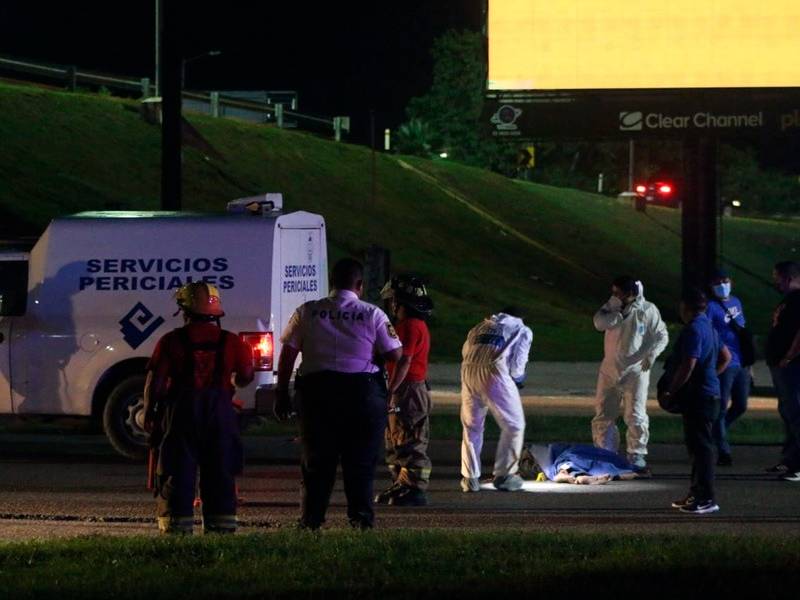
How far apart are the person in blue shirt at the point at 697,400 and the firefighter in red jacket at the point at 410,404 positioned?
1.72 m

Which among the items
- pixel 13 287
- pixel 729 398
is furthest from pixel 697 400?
pixel 13 287

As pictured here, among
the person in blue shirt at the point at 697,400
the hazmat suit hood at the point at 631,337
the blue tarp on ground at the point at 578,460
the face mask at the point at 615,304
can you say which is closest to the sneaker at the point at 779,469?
the blue tarp on ground at the point at 578,460

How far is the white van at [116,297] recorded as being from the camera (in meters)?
14.9

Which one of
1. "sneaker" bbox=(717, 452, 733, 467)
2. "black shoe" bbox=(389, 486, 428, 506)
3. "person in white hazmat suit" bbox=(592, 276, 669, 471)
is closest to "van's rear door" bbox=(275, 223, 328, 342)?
"person in white hazmat suit" bbox=(592, 276, 669, 471)

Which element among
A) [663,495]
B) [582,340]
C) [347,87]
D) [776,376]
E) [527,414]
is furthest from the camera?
[347,87]

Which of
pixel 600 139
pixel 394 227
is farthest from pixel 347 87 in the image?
pixel 600 139

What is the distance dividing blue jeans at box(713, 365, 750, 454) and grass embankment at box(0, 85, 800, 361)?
16.5 meters

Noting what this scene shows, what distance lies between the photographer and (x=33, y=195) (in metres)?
37.8

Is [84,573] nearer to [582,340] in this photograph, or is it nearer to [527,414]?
[527,414]

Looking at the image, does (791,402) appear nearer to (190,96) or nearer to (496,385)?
(496,385)

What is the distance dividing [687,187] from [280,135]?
32.0 m

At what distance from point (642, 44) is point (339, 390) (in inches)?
618

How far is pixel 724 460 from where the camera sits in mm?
14875

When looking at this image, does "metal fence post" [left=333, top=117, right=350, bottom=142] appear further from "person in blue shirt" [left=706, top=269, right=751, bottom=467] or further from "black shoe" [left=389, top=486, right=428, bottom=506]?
"black shoe" [left=389, top=486, right=428, bottom=506]
